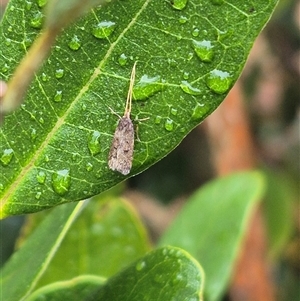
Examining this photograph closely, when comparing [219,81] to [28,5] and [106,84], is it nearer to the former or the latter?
[106,84]

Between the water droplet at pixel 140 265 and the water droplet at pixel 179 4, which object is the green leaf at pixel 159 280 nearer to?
the water droplet at pixel 140 265

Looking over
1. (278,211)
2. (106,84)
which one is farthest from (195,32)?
(278,211)

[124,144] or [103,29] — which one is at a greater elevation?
[103,29]

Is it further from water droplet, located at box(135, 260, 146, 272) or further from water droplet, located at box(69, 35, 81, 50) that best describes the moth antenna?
water droplet, located at box(135, 260, 146, 272)

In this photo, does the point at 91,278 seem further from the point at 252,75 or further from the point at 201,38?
the point at 252,75

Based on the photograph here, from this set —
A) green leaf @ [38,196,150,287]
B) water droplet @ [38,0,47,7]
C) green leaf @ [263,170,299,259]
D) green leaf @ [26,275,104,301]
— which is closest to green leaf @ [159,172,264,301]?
green leaf @ [38,196,150,287]

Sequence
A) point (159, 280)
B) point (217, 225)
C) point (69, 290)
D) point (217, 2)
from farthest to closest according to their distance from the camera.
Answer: point (217, 225)
point (69, 290)
point (159, 280)
point (217, 2)
